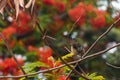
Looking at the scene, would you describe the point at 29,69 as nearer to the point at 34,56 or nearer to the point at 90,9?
the point at 34,56

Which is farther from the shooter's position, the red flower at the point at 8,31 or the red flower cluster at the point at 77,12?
the red flower cluster at the point at 77,12

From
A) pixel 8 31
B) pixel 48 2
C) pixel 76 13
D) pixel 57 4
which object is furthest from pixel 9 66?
pixel 57 4

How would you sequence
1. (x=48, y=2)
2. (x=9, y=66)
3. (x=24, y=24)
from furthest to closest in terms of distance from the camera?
(x=24, y=24) < (x=48, y=2) < (x=9, y=66)

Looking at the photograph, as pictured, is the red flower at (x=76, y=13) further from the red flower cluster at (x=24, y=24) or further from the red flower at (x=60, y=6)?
the red flower cluster at (x=24, y=24)

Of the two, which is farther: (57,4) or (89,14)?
(57,4)

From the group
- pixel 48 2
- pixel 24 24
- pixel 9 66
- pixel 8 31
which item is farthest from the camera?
pixel 24 24

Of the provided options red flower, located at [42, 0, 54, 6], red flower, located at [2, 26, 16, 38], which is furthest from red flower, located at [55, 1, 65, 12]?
red flower, located at [2, 26, 16, 38]

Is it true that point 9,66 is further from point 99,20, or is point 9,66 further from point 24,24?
point 99,20

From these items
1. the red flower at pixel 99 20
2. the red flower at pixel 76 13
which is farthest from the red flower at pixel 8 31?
the red flower at pixel 99 20

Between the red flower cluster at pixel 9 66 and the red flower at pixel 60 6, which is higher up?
the red flower at pixel 60 6

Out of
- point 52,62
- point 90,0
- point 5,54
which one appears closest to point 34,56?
point 5,54
